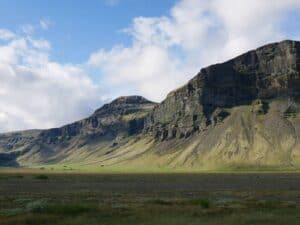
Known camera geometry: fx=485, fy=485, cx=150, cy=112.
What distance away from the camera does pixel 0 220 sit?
36969 mm

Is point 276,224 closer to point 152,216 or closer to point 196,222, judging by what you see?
→ point 196,222

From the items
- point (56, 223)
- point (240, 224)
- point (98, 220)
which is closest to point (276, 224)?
point (240, 224)

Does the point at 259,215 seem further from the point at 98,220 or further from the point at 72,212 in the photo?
the point at 72,212

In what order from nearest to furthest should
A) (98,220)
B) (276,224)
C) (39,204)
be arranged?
(276,224), (98,220), (39,204)

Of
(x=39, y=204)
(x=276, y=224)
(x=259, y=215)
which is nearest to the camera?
(x=276, y=224)

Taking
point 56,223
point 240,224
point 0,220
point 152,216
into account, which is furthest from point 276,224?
point 0,220

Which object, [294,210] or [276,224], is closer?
[276,224]

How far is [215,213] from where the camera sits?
4219cm

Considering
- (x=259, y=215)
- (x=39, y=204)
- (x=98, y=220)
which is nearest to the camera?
(x=98, y=220)

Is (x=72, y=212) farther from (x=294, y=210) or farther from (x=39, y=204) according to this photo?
(x=294, y=210)

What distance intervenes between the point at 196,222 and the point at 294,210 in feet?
45.4

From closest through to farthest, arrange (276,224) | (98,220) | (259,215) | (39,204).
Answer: (276,224)
(98,220)
(259,215)
(39,204)

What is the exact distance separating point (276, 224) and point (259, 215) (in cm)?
546

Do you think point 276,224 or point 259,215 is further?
point 259,215
